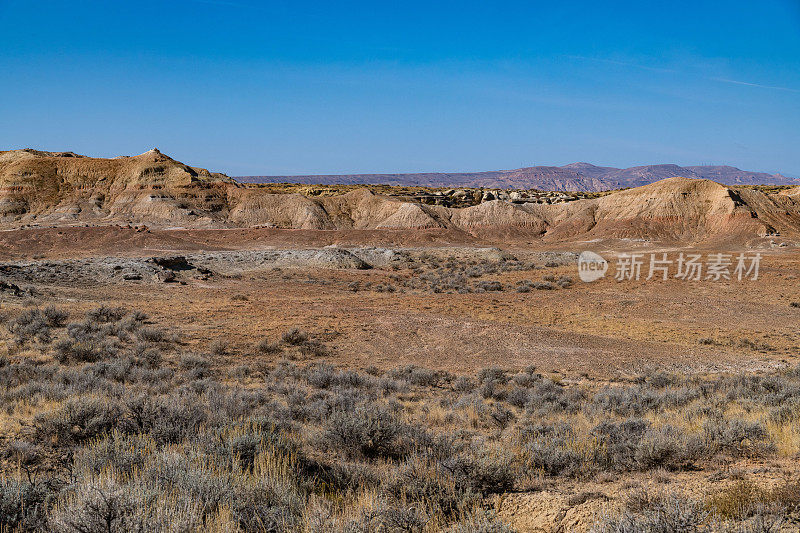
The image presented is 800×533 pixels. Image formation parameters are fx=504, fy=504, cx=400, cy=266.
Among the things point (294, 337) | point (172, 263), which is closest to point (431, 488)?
point (294, 337)

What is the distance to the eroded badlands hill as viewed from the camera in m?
62.4

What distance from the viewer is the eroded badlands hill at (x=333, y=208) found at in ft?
205

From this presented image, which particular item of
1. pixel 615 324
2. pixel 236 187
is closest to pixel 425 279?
pixel 615 324

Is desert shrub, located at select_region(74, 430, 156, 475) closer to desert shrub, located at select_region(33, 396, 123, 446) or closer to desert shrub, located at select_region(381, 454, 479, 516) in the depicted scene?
desert shrub, located at select_region(33, 396, 123, 446)

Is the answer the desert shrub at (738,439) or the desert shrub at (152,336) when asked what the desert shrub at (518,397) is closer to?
the desert shrub at (738,439)

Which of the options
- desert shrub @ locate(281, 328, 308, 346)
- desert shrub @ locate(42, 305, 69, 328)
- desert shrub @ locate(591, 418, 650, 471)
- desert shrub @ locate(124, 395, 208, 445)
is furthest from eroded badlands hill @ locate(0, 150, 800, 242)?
desert shrub @ locate(124, 395, 208, 445)

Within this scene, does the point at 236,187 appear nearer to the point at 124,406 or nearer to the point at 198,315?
the point at 198,315

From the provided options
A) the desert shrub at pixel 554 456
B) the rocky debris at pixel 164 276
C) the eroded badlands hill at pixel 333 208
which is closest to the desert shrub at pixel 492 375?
the desert shrub at pixel 554 456

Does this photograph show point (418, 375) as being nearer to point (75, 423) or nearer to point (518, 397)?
point (518, 397)

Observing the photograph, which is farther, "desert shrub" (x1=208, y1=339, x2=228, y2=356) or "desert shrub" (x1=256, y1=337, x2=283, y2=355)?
"desert shrub" (x1=256, y1=337, x2=283, y2=355)

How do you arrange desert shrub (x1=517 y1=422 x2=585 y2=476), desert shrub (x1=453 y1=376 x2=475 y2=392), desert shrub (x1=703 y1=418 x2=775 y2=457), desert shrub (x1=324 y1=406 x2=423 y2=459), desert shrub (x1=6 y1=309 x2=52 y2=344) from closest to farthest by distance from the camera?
desert shrub (x1=517 y1=422 x2=585 y2=476), desert shrub (x1=703 y1=418 x2=775 y2=457), desert shrub (x1=324 y1=406 x2=423 y2=459), desert shrub (x1=453 y1=376 x2=475 y2=392), desert shrub (x1=6 y1=309 x2=52 y2=344)

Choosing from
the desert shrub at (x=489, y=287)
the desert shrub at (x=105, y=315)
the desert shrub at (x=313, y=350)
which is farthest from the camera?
the desert shrub at (x=489, y=287)

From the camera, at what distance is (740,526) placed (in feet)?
12.0

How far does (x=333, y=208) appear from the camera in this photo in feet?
236
